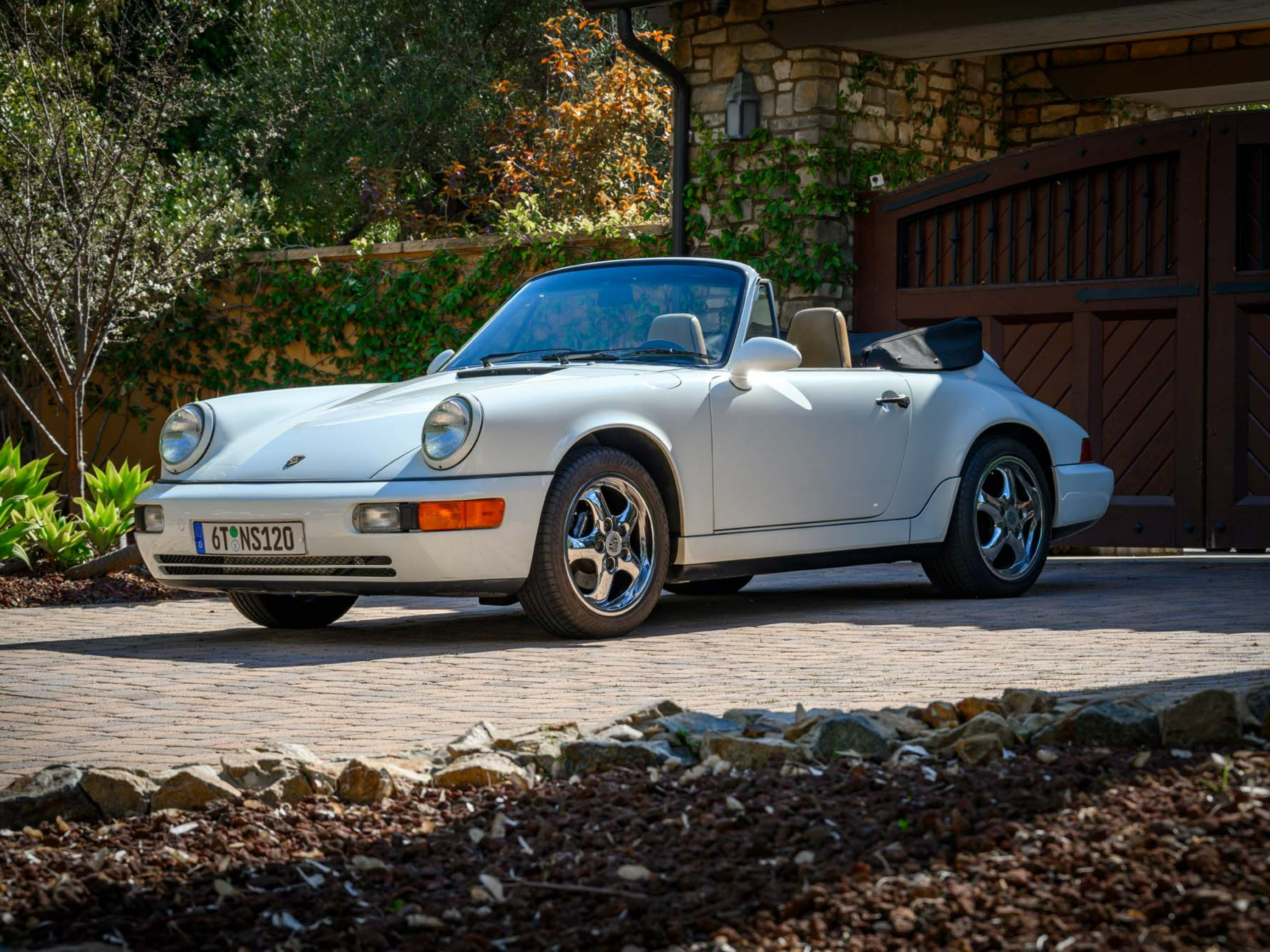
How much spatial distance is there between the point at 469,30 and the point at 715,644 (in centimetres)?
1598

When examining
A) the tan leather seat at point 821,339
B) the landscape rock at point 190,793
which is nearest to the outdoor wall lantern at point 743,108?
the tan leather seat at point 821,339

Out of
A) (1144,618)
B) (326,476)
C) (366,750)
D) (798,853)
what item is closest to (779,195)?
(1144,618)

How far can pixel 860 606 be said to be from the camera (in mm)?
8148

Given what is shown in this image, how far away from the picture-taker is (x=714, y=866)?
117 inches

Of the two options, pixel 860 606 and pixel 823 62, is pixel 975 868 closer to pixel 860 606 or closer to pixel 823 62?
pixel 860 606

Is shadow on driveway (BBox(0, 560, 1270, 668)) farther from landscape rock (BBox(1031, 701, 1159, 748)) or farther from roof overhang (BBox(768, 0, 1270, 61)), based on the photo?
roof overhang (BBox(768, 0, 1270, 61))

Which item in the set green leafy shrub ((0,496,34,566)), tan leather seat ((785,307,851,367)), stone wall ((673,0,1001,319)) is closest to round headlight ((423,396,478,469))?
tan leather seat ((785,307,851,367))

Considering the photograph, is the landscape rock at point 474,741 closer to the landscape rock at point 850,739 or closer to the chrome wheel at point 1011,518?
the landscape rock at point 850,739

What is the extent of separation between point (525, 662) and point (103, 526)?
4.59m

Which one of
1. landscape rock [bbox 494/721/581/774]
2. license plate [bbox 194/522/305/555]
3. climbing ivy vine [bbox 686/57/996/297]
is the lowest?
landscape rock [bbox 494/721/581/774]

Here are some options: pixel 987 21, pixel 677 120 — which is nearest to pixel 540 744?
pixel 987 21

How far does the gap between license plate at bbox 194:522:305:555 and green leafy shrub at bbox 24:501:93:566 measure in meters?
3.33

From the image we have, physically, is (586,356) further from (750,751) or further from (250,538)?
(750,751)

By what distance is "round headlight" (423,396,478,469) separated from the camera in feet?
20.8
